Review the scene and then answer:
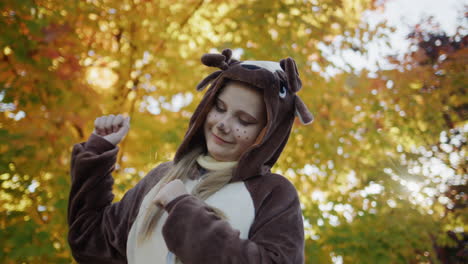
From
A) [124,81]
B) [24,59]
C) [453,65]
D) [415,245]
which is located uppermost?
[453,65]

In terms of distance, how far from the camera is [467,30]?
15.7ft

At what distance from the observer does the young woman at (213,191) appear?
3.91ft

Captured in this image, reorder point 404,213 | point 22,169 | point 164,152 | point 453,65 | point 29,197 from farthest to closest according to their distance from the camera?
point 453,65
point 404,213
point 164,152
point 29,197
point 22,169

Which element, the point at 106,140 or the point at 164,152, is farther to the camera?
the point at 164,152

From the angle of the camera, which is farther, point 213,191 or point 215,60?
point 215,60

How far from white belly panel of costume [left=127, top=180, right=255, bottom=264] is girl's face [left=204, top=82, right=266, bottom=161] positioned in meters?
0.13

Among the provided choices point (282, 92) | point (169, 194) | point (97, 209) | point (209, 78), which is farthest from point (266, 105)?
point (97, 209)

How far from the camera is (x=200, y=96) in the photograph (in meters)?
3.28

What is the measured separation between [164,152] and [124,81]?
729 mm

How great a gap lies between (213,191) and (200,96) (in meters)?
1.95

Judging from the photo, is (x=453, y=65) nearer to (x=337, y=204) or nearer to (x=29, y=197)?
(x=337, y=204)

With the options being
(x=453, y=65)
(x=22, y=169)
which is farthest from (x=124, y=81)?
(x=453, y=65)

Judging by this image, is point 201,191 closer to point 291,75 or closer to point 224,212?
point 224,212

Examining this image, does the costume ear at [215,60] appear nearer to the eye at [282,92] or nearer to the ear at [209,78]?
the ear at [209,78]
